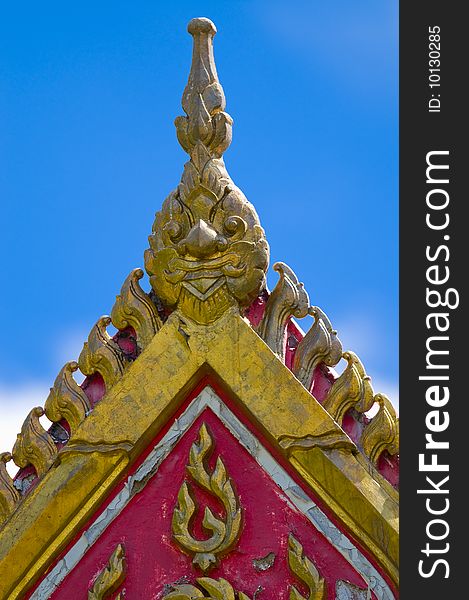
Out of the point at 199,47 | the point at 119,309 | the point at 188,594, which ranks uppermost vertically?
the point at 199,47

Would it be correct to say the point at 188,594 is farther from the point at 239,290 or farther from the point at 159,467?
the point at 239,290

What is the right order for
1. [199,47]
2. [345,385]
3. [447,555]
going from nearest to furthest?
1. [447,555]
2. [345,385]
3. [199,47]

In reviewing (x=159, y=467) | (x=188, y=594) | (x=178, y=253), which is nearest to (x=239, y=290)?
(x=178, y=253)

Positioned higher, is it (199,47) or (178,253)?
(199,47)

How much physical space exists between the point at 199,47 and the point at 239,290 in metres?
1.56

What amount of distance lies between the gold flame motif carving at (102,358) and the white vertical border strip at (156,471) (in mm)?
438

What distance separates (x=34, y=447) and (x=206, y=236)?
1477 mm

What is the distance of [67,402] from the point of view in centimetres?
1015

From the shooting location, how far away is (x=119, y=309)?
10297 millimetres

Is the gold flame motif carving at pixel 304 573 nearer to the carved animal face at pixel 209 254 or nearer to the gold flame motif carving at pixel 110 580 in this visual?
the gold flame motif carving at pixel 110 580

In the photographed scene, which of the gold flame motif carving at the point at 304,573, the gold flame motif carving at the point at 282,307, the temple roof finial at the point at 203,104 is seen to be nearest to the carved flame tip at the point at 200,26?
the temple roof finial at the point at 203,104

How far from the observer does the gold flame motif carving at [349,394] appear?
32.4 ft

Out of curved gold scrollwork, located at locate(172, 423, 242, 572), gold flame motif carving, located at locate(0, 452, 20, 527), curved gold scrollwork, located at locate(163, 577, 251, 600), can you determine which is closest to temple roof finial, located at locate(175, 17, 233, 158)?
curved gold scrollwork, located at locate(172, 423, 242, 572)

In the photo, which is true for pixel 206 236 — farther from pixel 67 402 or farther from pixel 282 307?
pixel 67 402
